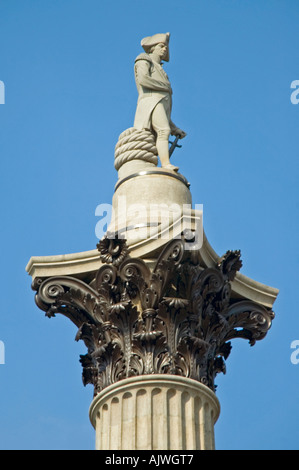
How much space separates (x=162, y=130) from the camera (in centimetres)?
2808

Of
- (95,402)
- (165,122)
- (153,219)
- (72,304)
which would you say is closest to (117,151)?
(165,122)

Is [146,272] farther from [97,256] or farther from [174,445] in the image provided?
[174,445]

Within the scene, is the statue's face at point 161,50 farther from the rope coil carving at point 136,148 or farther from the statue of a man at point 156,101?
the rope coil carving at point 136,148

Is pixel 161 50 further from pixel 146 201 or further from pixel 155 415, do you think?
pixel 155 415

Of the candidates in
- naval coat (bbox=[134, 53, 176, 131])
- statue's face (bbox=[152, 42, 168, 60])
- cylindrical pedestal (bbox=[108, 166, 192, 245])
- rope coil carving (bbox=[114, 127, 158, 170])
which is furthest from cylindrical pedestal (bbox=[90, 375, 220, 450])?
statue's face (bbox=[152, 42, 168, 60])

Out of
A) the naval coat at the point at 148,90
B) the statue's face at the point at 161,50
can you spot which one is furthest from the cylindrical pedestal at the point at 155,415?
the statue's face at the point at 161,50

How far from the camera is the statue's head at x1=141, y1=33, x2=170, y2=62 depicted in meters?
30.2

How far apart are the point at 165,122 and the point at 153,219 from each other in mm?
4347

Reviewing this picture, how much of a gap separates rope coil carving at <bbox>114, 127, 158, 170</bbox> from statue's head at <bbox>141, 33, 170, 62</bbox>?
10.2 ft

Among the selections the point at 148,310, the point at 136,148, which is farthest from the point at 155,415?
the point at 136,148

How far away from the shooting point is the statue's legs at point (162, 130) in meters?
27.5

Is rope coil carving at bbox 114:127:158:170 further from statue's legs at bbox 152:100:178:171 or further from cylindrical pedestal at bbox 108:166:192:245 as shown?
cylindrical pedestal at bbox 108:166:192:245

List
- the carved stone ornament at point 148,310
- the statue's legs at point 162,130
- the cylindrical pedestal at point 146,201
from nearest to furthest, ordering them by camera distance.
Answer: the carved stone ornament at point 148,310 → the cylindrical pedestal at point 146,201 → the statue's legs at point 162,130

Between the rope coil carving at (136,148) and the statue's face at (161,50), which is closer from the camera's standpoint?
the rope coil carving at (136,148)
